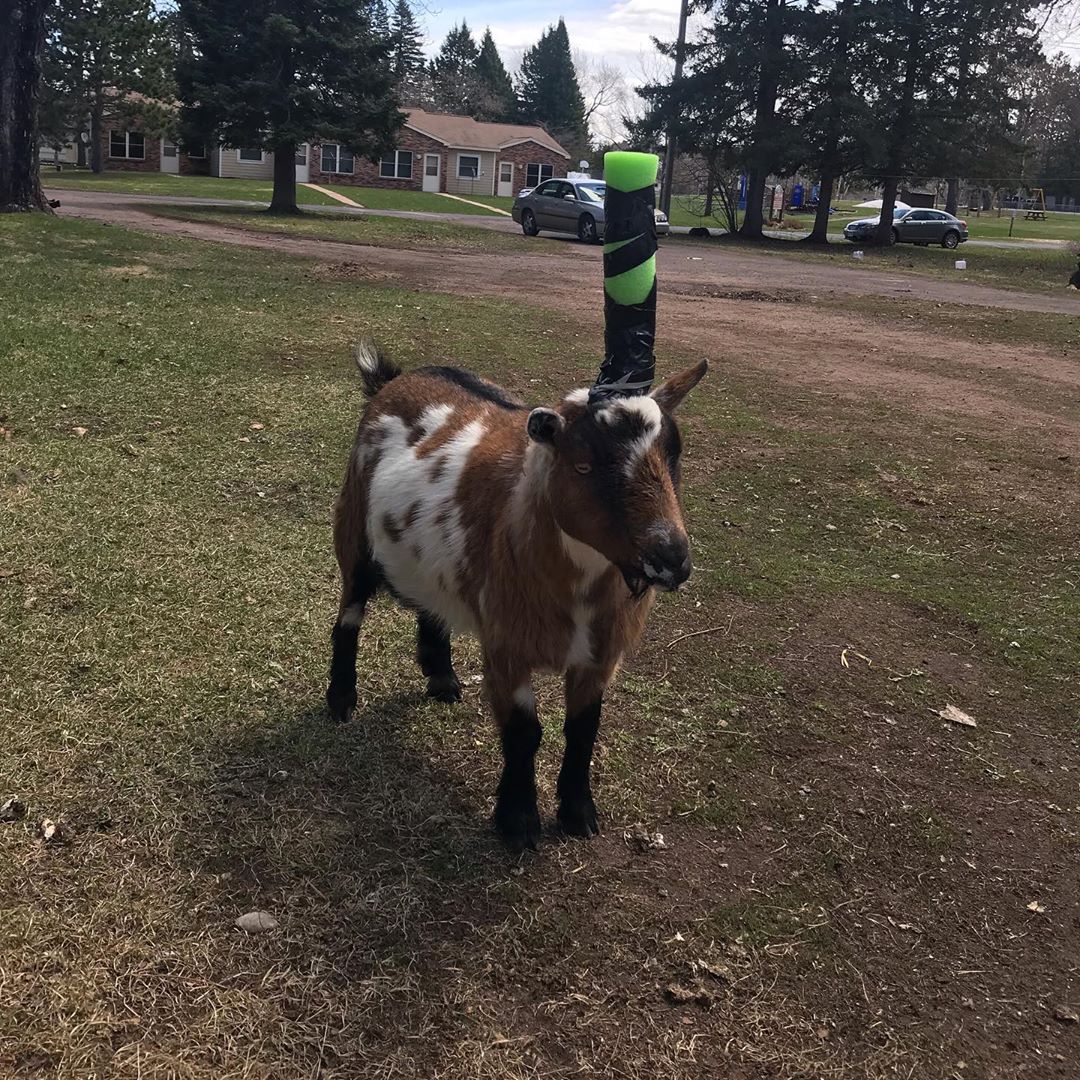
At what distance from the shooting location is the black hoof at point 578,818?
11.2 feet

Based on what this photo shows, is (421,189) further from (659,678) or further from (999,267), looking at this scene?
(659,678)

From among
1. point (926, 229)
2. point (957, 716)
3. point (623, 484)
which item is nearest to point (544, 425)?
point (623, 484)

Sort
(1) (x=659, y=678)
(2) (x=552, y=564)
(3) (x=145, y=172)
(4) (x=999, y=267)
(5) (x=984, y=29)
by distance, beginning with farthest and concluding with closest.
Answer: (3) (x=145, y=172), (5) (x=984, y=29), (4) (x=999, y=267), (1) (x=659, y=678), (2) (x=552, y=564)

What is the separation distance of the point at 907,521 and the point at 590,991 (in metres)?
4.69

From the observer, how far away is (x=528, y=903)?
308cm

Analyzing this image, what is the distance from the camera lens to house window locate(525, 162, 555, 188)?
62500 mm

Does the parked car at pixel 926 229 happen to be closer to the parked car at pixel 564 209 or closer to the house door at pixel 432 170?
the parked car at pixel 564 209

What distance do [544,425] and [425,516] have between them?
0.89 metres

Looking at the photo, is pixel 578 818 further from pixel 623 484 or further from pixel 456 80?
pixel 456 80

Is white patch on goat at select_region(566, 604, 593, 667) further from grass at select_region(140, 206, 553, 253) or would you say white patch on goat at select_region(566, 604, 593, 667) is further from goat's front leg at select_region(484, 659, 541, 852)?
Answer: grass at select_region(140, 206, 553, 253)

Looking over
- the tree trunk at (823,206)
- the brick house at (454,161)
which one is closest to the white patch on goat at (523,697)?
the tree trunk at (823,206)

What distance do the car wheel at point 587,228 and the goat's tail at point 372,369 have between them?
23429mm

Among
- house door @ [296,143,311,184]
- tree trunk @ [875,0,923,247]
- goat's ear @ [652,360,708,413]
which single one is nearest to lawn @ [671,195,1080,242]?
tree trunk @ [875,0,923,247]

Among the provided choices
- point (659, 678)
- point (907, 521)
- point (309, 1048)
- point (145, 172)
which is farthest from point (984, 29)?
point (145, 172)
